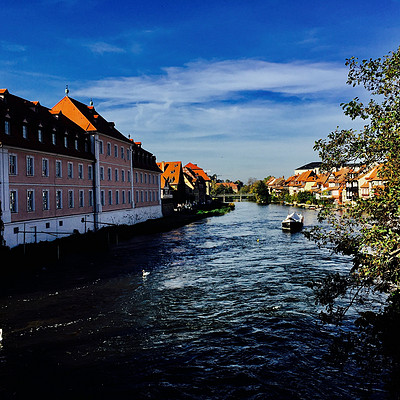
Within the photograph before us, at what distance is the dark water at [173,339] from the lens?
389 inches

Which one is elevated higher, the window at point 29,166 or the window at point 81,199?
the window at point 29,166

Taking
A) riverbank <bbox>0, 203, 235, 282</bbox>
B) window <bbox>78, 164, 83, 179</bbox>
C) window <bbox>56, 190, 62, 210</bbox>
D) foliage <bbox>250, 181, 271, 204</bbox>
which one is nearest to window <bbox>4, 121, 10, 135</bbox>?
window <bbox>56, 190, 62, 210</bbox>

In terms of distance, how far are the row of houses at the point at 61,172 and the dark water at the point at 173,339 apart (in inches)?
302

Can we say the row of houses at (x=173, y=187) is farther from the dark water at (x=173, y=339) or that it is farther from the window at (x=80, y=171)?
the dark water at (x=173, y=339)

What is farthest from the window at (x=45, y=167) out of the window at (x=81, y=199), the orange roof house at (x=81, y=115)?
the orange roof house at (x=81, y=115)

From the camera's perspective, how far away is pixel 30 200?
28484mm

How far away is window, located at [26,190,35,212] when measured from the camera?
2795cm

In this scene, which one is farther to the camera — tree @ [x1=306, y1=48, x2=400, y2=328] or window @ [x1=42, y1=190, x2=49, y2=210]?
window @ [x1=42, y1=190, x2=49, y2=210]

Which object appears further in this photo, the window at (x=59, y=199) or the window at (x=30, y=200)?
the window at (x=59, y=199)

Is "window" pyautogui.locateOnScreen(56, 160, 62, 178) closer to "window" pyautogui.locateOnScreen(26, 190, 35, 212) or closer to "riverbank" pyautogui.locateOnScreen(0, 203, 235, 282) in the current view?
"window" pyautogui.locateOnScreen(26, 190, 35, 212)

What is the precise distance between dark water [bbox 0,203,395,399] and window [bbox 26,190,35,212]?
7.58 meters

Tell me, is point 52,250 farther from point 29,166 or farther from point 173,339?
point 173,339

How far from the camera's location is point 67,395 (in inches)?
375

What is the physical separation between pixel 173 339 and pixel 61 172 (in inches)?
947
